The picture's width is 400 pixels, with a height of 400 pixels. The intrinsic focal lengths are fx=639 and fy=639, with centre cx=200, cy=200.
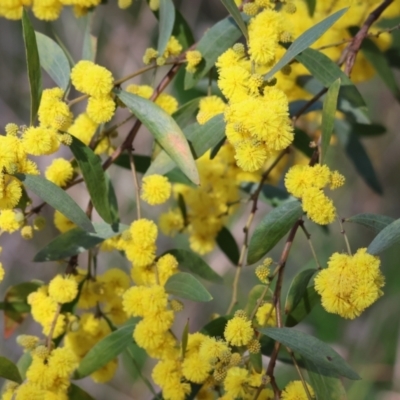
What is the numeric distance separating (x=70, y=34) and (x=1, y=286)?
3.34 feet

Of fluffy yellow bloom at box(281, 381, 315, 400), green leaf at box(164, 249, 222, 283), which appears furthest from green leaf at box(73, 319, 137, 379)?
fluffy yellow bloom at box(281, 381, 315, 400)

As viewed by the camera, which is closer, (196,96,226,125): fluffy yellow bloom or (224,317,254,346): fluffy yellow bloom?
(224,317,254,346): fluffy yellow bloom

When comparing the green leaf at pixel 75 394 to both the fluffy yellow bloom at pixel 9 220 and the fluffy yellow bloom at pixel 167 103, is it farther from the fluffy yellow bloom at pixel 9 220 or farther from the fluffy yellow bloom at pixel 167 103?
the fluffy yellow bloom at pixel 167 103

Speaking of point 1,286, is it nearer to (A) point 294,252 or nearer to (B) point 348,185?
(A) point 294,252

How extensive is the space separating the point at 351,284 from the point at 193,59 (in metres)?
0.38

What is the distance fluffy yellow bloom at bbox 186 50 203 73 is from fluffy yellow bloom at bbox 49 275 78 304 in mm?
326

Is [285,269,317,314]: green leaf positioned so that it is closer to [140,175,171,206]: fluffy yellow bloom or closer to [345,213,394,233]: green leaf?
[345,213,394,233]: green leaf

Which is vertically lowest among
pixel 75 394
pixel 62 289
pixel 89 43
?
pixel 75 394

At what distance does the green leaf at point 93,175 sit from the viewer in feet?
2.56

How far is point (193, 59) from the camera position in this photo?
0.86 metres

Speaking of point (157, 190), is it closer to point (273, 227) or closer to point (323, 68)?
point (273, 227)

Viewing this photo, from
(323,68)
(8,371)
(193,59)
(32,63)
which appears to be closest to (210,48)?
(193,59)

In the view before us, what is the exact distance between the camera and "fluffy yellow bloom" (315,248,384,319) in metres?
0.66

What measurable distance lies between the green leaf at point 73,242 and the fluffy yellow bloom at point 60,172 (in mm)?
66
